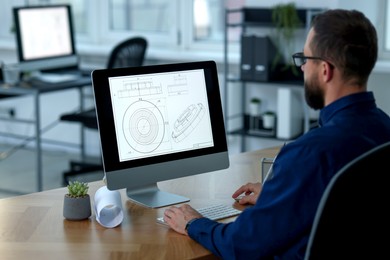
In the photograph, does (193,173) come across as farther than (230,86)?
No

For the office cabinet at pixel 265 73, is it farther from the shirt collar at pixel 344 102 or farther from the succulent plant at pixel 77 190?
the shirt collar at pixel 344 102

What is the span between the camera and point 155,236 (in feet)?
6.89

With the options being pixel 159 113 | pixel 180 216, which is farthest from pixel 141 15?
pixel 180 216

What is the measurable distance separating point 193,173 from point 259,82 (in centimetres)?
250

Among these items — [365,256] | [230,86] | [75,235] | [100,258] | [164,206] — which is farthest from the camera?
[230,86]

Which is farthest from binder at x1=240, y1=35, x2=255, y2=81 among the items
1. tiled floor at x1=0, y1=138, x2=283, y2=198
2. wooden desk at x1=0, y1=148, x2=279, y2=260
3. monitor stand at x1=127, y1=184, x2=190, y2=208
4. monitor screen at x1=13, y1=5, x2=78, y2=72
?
monitor stand at x1=127, y1=184, x2=190, y2=208

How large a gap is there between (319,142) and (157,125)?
74cm

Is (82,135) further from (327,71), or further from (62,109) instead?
(327,71)

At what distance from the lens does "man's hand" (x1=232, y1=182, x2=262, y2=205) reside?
2371 millimetres

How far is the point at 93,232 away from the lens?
6.97 feet

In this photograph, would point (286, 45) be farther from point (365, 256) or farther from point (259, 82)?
point (365, 256)

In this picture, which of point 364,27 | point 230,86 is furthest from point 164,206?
point 230,86

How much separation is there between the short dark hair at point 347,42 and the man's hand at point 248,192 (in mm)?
644

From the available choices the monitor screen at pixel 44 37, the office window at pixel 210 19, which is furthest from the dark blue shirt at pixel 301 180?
the office window at pixel 210 19
